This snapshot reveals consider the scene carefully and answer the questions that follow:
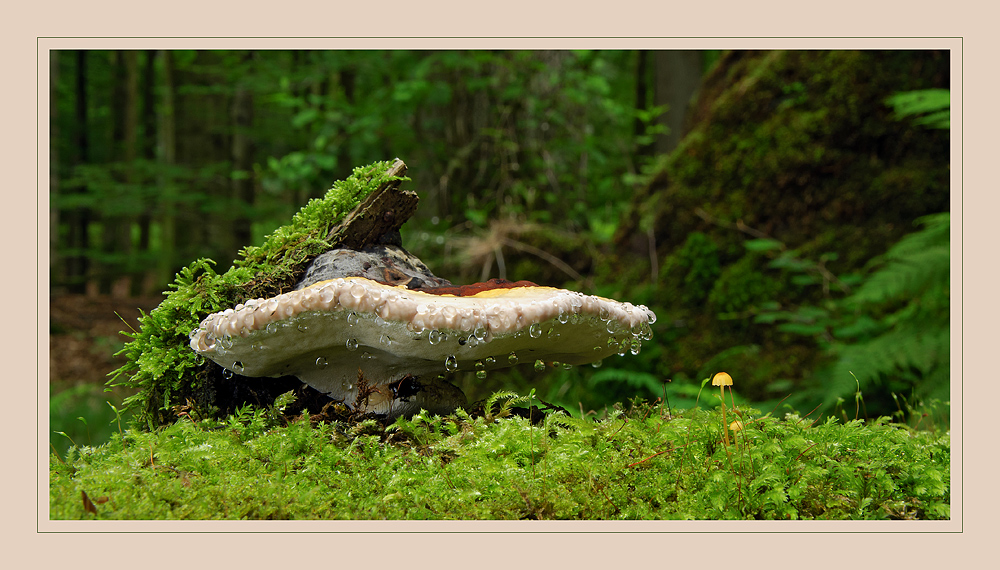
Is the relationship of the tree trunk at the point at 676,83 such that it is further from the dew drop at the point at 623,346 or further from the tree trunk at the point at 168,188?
the tree trunk at the point at 168,188

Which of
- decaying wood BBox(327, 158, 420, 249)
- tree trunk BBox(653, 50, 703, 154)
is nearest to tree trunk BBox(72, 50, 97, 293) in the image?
tree trunk BBox(653, 50, 703, 154)

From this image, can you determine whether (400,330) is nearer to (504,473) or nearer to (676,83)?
(504,473)

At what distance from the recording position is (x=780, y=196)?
5.33 m

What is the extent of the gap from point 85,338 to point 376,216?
10.9 metres

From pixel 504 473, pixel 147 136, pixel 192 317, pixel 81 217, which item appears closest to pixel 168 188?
pixel 81 217

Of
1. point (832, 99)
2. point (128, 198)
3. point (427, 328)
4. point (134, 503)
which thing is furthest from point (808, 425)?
point (128, 198)

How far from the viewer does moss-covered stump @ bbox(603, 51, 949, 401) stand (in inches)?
194

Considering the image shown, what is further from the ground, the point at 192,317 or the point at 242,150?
the point at 242,150

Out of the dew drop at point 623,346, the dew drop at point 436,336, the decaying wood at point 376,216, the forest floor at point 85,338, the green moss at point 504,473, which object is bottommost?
the forest floor at point 85,338

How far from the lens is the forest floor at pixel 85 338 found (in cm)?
956

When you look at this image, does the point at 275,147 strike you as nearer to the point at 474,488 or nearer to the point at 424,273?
the point at 424,273

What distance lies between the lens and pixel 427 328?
161cm

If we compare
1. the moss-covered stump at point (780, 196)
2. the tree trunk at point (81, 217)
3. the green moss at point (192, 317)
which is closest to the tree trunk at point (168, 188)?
the tree trunk at point (81, 217)

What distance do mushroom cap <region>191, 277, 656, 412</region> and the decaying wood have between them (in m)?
0.57
